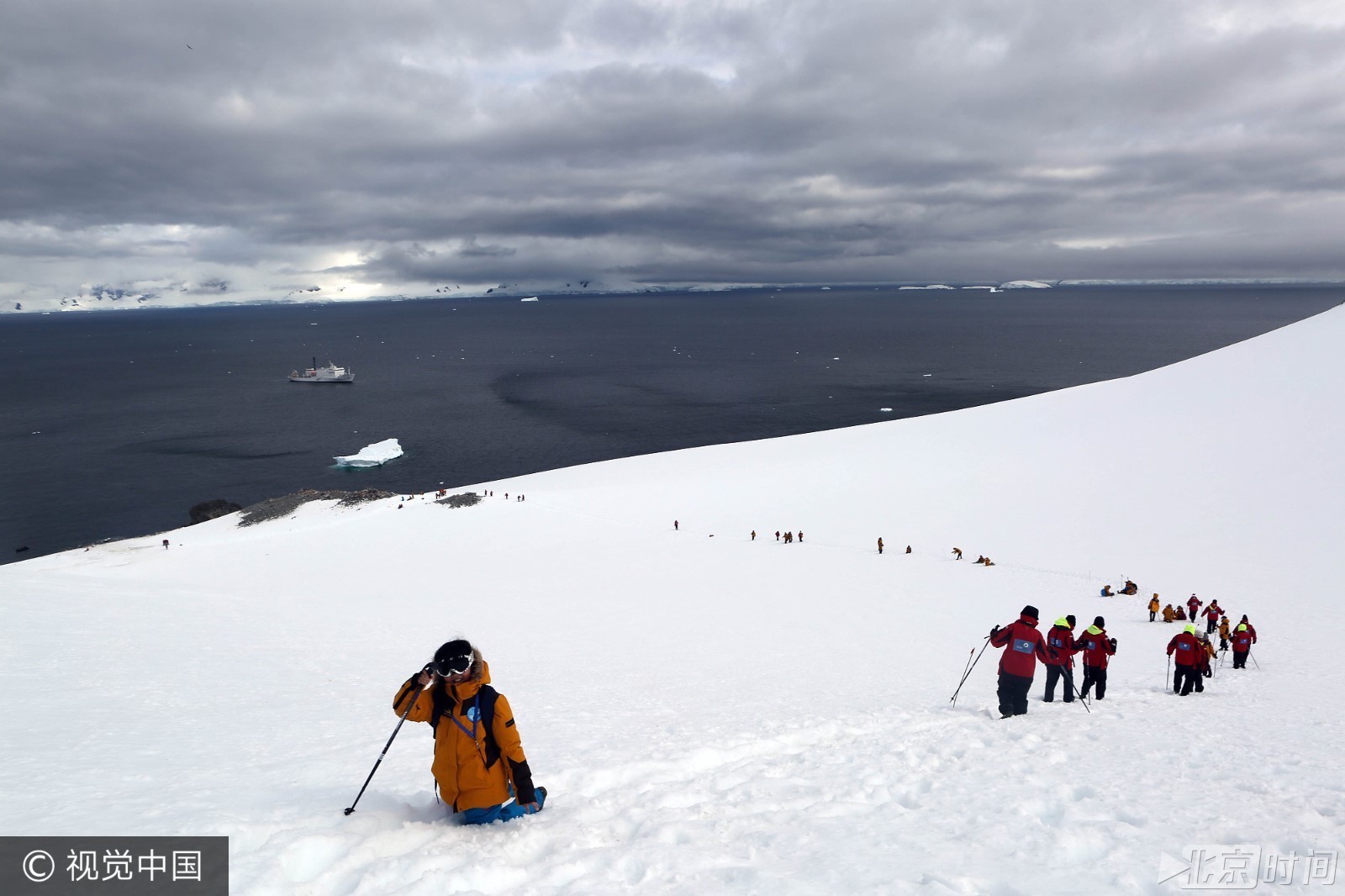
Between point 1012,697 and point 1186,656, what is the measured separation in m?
3.90

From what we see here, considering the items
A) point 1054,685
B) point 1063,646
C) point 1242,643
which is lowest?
point 1242,643

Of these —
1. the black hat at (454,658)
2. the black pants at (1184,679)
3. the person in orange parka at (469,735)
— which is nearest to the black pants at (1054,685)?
the black pants at (1184,679)

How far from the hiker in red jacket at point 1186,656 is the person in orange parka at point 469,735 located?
35.2 feet

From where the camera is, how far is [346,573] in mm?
26391

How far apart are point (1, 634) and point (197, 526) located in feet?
108

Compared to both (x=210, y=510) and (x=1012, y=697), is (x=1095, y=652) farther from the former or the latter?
(x=210, y=510)

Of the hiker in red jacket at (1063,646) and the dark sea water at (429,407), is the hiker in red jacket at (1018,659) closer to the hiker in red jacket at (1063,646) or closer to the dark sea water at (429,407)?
the hiker in red jacket at (1063,646)

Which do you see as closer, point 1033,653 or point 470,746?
point 470,746

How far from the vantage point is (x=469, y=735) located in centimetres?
533

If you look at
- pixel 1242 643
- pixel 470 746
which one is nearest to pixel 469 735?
pixel 470 746

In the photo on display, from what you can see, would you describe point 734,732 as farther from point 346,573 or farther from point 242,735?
point 346,573

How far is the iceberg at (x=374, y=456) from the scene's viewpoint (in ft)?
212

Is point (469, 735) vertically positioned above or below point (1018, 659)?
above

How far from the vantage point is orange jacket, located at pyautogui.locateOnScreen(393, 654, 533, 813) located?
5.25 m
